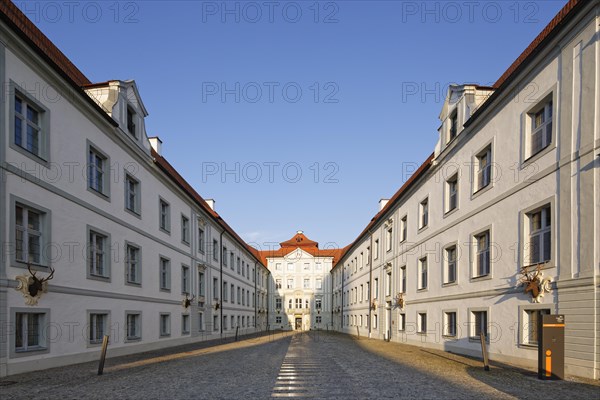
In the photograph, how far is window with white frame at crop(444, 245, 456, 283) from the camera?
62.1 ft

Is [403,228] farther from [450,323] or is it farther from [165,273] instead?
[165,273]

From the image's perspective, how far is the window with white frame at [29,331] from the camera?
37.6 feet

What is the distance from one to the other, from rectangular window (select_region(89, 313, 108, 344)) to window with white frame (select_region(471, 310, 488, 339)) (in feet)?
44.0

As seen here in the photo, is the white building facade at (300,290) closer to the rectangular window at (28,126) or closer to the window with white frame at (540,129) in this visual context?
the window with white frame at (540,129)

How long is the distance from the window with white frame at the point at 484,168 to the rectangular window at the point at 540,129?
7.97ft

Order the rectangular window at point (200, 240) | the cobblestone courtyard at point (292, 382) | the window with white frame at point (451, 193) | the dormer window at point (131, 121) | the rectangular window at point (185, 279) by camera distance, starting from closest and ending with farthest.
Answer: the cobblestone courtyard at point (292, 382) < the window with white frame at point (451, 193) < the dormer window at point (131, 121) < the rectangular window at point (185, 279) < the rectangular window at point (200, 240)


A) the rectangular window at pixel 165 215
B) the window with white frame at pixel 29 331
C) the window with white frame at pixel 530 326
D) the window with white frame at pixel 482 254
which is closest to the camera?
the window with white frame at pixel 29 331

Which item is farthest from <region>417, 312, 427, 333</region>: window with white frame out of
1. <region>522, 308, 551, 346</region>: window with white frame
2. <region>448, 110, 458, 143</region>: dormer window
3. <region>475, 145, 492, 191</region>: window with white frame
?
<region>522, 308, 551, 346</region>: window with white frame

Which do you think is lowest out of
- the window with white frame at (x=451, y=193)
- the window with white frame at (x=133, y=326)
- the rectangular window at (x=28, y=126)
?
the window with white frame at (x=133, y=326)

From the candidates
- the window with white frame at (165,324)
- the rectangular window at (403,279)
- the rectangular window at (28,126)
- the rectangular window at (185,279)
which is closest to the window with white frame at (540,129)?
the rectangular window at (28,126)

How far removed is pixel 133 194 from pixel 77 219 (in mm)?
5498

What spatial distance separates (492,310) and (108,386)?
11713 millimetres

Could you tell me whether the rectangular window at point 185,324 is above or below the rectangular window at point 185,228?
below

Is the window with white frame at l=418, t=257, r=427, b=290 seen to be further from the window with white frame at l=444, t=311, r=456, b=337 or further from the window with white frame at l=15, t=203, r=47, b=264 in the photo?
the window with white frame at l=15, t=203, r=47, b=264
